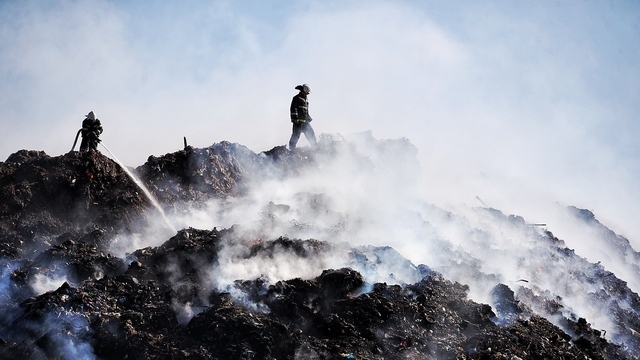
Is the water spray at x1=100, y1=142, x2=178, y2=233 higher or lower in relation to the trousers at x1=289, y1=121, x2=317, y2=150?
lower

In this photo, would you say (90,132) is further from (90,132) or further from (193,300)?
(193,300)

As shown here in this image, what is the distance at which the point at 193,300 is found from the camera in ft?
28.2

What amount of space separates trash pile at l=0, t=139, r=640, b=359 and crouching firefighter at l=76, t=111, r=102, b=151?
1.96m

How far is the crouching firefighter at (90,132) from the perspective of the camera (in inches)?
527

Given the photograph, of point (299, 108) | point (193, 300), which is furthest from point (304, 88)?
point (193, 300)

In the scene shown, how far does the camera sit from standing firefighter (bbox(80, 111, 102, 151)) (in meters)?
13.4

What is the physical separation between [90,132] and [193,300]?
6.77 meters

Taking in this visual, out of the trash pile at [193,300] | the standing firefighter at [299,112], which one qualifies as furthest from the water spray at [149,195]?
the standing firefighter at [299,112]

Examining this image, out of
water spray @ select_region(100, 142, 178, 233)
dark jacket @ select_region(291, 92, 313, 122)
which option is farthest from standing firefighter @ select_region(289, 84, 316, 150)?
water spray @ select_region(100, 142, 178, 233)

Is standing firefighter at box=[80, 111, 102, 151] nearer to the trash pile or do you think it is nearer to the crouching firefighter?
the crouching firefighter

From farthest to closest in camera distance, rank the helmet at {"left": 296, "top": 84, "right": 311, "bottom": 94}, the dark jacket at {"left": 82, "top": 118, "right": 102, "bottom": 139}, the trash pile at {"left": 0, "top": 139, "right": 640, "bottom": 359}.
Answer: the helmet at {"left": 296, "top": 84, "right": 311, "bottom": 94}
the dark jacket at {"left": 82, "top": 118, "right": 102, "bottom": 139}
the trash pile at {"left": 0, "top": 139, "right": 640, "bottom": 359}

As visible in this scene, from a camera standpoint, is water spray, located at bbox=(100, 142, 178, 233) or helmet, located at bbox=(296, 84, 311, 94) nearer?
water spray, located at bbox=(100, 142, 178, 233)

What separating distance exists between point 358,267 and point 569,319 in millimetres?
4755

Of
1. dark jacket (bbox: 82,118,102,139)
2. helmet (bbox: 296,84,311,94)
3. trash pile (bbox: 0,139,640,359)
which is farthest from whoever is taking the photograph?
helmet (bbox: 296,84,311,94)
